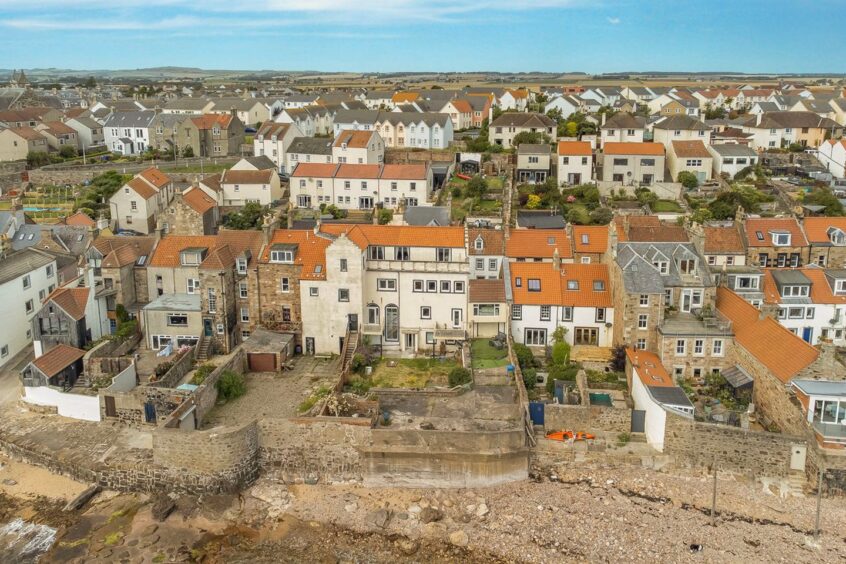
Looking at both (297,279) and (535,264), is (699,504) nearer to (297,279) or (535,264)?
(535,264)

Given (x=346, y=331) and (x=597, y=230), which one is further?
(x=597, y=230)

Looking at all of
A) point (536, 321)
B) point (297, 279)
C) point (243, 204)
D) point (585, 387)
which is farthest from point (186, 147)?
point (585, 387)

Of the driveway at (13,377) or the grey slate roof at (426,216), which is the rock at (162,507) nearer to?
the driveway at (13,377)

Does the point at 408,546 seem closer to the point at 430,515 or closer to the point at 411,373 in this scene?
the point at 430,515

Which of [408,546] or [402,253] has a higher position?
[402,253]

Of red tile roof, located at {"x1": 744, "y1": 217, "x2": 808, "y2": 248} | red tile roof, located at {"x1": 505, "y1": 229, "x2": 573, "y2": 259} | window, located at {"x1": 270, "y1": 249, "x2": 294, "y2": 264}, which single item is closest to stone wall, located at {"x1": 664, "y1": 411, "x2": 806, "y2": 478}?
red tile roof, located at {"x1": 505, "y1": 229, "x2": 573, "y2": 259}

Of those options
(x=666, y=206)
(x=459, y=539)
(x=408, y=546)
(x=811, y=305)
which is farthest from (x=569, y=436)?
(x=666, y=206)

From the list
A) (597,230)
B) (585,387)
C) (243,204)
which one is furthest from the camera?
(243,204)
